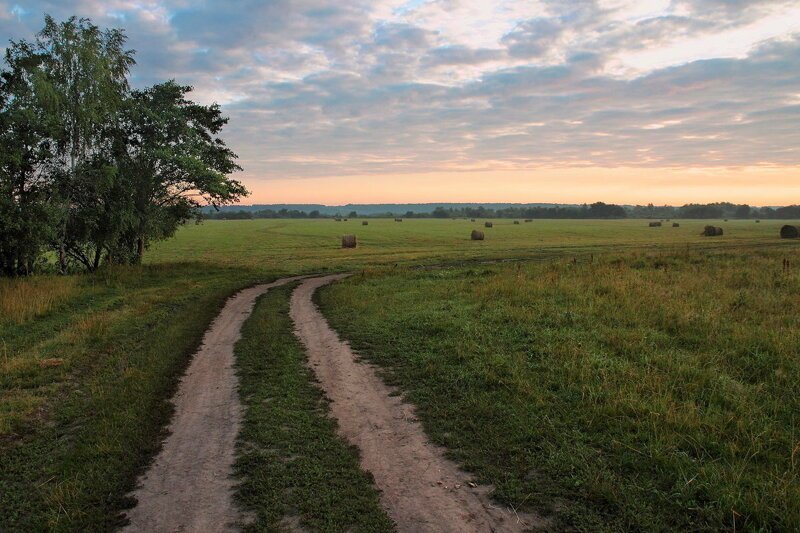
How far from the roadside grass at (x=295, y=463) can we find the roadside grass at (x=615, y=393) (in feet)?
4.67

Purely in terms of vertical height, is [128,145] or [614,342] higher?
[128,145]

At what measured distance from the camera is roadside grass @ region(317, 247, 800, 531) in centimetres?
511

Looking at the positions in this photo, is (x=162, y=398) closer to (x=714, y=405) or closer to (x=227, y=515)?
(x=227, y=515)

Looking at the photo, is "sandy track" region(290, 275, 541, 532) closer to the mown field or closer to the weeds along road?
the weeds along road

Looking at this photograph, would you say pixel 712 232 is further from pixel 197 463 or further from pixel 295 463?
pixel 197 463

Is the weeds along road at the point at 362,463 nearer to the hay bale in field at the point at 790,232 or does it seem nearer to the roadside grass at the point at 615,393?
the roadside grass at the point at 615,393

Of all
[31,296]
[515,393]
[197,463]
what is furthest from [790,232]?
[31,296]

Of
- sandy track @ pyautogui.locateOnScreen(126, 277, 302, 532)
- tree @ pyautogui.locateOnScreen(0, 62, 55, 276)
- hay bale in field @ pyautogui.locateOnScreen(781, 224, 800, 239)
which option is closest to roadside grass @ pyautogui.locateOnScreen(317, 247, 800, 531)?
sandy track @ pyautogui.locateOnScreen(126, 277, 302, 532)

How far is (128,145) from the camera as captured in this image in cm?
2653

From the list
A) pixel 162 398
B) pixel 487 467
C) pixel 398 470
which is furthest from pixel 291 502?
pixel 162 398

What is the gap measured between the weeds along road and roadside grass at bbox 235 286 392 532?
0.59 ft

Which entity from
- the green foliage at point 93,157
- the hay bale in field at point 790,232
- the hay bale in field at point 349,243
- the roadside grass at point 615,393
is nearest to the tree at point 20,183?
the green foliage at point 93,157

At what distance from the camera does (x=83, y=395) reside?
8.59m

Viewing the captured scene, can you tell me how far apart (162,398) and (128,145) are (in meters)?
23.2
